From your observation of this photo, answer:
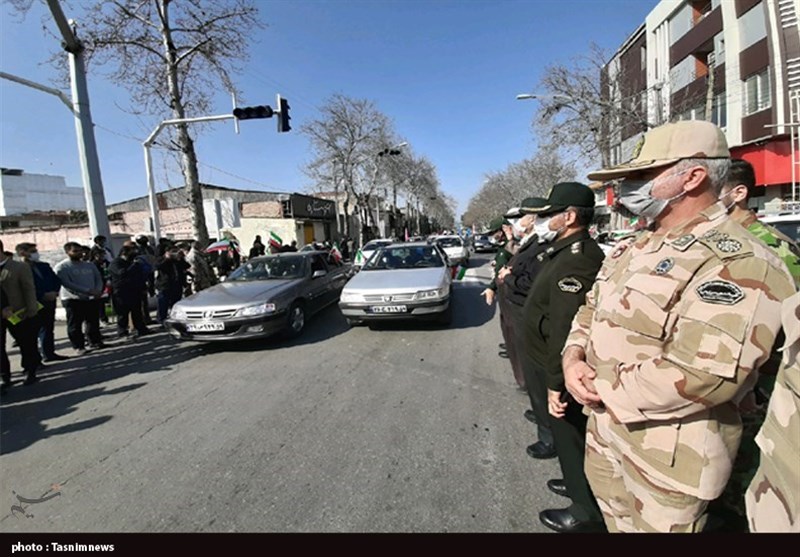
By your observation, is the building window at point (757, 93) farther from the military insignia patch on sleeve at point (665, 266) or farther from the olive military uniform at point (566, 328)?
the military insignia patch on sleeve at point (665, 266)

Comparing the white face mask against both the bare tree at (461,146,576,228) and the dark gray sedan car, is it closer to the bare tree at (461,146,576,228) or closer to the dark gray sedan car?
the dark gray sedan car

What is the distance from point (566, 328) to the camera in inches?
81.1

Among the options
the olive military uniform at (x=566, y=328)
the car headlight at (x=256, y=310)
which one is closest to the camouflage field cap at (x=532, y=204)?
the olive military uniform at (x=566, y=328)

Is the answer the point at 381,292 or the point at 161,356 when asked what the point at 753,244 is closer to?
the point at 381,292

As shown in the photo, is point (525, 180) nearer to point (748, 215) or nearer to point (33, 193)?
point (748, 215)

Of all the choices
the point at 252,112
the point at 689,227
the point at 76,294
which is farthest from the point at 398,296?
the point at 252,112

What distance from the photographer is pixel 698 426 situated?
50.8 inches

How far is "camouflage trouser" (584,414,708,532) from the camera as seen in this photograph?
1.35 metres

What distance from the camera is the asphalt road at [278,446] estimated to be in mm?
2383

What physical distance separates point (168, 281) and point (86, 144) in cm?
367

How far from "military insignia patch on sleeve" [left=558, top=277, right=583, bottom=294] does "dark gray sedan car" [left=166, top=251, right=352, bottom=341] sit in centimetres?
479

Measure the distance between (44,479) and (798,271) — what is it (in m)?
5.04

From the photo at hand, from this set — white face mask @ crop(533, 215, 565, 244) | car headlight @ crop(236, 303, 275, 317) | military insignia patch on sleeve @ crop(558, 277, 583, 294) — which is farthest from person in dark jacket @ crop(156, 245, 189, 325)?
military insignia patch on sleeve @ crop(558, 277, 583, 294)

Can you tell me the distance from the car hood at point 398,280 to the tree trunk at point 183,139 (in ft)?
20.0
